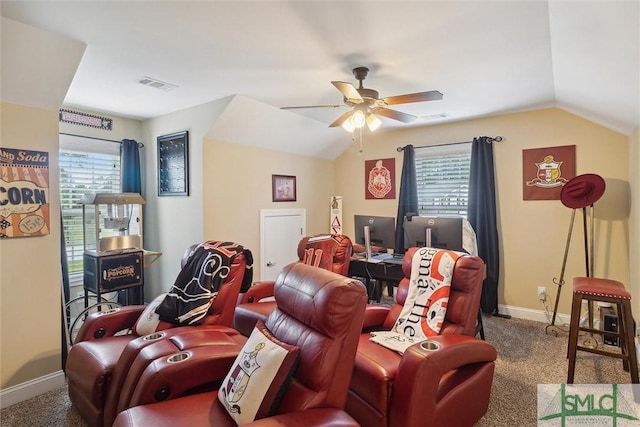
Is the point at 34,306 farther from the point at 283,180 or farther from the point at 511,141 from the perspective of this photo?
the point at 511,141

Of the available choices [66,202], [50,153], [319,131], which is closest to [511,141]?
[319,131]

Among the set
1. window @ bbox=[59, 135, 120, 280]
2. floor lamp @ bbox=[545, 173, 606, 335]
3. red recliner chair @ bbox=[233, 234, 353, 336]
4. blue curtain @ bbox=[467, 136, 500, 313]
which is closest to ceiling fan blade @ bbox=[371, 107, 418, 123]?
red recliner chair @ bbox=[233, 234, 353, 336]

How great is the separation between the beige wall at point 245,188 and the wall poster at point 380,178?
845 mm

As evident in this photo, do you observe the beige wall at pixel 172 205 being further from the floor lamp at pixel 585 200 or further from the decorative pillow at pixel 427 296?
the floor lamp at pixel 585 200

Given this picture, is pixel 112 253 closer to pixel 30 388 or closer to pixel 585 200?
pixel 30 388

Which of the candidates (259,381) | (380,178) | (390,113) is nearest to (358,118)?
(390,113)

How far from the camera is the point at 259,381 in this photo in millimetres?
1470

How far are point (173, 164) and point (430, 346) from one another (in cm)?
353

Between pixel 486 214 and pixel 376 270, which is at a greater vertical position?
pixel 486 214

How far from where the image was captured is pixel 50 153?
2.54 meters

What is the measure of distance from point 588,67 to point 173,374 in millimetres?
3231

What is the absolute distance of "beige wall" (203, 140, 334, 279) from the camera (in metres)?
3.93

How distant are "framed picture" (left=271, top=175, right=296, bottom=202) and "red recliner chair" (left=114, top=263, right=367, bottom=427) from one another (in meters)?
3.07

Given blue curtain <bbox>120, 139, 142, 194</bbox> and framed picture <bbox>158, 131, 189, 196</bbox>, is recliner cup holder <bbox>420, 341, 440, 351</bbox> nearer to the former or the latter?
framed picture <bbox>158, 131, 189, 196</bbox>
